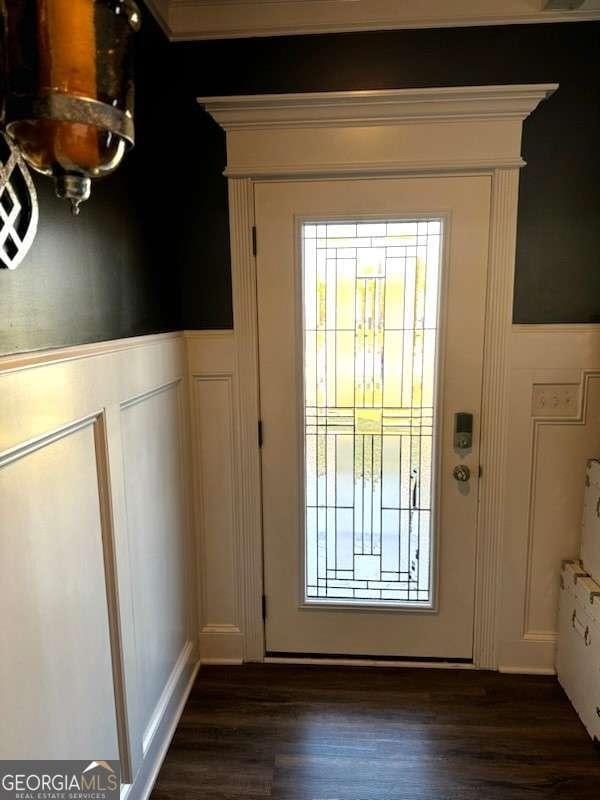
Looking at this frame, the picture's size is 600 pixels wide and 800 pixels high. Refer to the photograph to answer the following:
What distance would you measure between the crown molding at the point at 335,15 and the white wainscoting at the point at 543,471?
3.64 ft

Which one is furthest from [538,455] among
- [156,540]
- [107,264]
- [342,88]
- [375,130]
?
[107,264]

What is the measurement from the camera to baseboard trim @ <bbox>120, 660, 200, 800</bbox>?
5.16 ft

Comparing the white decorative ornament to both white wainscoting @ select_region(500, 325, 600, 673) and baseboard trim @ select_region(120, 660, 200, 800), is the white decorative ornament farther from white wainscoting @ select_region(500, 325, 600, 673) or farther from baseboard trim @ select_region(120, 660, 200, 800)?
white wainscoting @ select_region(500, 325, 600, 673)

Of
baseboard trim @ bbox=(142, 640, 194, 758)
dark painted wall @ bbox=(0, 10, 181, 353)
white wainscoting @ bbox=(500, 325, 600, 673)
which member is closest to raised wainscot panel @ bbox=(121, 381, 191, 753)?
baseboard trim @ bbox=(142, 640, 194, 758)

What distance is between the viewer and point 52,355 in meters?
1.11

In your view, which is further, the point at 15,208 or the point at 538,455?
the point at 538,455

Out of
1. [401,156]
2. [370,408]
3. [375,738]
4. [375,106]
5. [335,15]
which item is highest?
[335,15]

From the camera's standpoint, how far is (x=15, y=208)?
40.1 inches

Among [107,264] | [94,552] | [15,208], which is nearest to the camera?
[15,208]

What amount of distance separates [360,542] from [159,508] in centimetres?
87

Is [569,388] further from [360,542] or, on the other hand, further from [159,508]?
[159,508]

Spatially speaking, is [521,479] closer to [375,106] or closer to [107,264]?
[375,106]

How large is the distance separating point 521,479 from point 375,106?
1545 millimetres

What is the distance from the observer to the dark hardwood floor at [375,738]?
5.48ft
